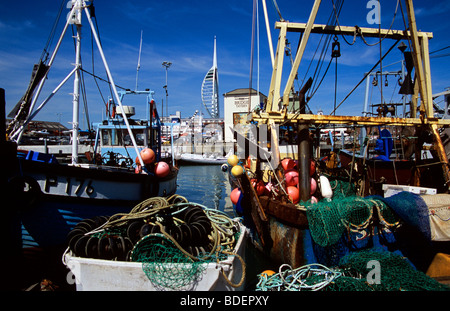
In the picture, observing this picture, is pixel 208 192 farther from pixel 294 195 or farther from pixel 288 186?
pixel 294 195

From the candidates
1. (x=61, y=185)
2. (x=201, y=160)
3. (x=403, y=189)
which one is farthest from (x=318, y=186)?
(x=201, y=160)

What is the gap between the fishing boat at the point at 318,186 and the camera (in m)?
5.52

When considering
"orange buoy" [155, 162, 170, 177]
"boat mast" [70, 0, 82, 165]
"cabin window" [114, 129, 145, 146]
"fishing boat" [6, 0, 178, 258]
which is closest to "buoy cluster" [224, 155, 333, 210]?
"orange buoy" [155, 162, 170, 177]

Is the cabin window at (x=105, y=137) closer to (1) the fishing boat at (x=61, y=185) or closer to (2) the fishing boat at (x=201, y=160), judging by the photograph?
(1) the fishing boat at (x=61, y=185)

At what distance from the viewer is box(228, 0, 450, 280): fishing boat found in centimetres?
552

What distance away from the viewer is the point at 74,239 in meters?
4.33

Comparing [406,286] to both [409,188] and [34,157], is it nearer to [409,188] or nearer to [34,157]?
[409,188]

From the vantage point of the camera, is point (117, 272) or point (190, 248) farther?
point (190, 248)

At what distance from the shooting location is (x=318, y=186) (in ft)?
23.4

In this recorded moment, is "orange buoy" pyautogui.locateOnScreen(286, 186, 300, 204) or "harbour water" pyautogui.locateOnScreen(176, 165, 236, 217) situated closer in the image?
"orange buoy" pyautogui.locateOnScreen(286, 186, 300, 204)

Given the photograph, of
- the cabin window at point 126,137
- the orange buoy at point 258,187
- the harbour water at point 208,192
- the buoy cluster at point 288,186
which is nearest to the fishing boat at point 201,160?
the harbour water at point 208,192

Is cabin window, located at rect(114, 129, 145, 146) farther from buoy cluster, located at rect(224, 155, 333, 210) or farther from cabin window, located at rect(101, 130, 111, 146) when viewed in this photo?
buoy cluster, located at rect(224, 155, 333, 210)
